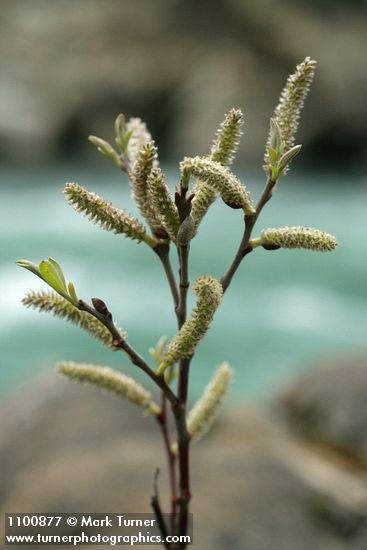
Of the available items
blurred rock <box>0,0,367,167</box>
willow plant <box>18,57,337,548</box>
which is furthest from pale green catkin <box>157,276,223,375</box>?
blurred rock <box>0,0,367,167</box>

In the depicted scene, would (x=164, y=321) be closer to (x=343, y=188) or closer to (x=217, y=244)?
(x=217, y=244)

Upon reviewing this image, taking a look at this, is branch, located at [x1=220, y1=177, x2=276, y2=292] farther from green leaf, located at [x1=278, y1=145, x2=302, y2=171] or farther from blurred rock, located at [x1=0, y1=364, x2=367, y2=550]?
blurred rock, located at [x1=0, y1=364, x2=367, y2=550]

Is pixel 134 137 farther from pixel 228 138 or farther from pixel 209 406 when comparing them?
pixel 209 406

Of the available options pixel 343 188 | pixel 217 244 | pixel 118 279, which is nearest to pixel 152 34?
pixel 343 188

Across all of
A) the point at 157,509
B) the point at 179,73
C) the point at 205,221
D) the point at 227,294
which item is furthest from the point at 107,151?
the point at 179,73

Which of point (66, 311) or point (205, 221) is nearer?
point (66, 311)

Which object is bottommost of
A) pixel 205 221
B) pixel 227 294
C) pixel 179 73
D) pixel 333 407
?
pixel 333 407

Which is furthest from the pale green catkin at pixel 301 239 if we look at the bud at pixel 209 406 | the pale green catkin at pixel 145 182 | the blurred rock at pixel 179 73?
the blurred rock at pixel 179 73
